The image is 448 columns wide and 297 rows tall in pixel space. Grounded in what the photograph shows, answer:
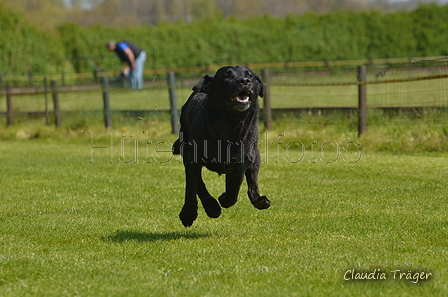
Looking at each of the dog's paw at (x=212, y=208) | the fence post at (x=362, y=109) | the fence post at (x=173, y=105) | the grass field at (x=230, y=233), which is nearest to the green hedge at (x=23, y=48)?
the fence post at (x=173, y=105)

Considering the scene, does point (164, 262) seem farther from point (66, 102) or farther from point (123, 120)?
point (66, 102)

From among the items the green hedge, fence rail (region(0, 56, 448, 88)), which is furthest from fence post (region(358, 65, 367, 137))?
the green hedge

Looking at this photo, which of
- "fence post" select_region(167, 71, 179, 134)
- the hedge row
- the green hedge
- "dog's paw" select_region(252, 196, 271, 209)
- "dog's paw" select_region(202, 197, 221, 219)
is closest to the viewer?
"dog's paw" select_region(252, 196, 271, 209)

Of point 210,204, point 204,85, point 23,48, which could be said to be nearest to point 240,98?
point 204,85

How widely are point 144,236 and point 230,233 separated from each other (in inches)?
31.8

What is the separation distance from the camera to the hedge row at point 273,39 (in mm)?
40938

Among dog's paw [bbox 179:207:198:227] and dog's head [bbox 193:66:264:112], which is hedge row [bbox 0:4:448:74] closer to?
dog's paw [bbox 179:207:198:227]

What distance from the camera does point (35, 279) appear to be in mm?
4785

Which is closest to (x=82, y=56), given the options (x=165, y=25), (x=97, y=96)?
(x=165, y=25)

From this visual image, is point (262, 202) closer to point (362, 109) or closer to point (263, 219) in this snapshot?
point (263, 219)

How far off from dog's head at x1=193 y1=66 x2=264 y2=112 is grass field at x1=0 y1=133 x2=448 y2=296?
3.95ft

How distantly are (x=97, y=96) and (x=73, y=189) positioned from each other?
13466 millimetres

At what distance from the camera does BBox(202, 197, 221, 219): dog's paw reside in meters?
6.35

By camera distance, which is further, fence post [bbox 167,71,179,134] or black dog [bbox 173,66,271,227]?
fence post [bbox 167,71,179,134]
